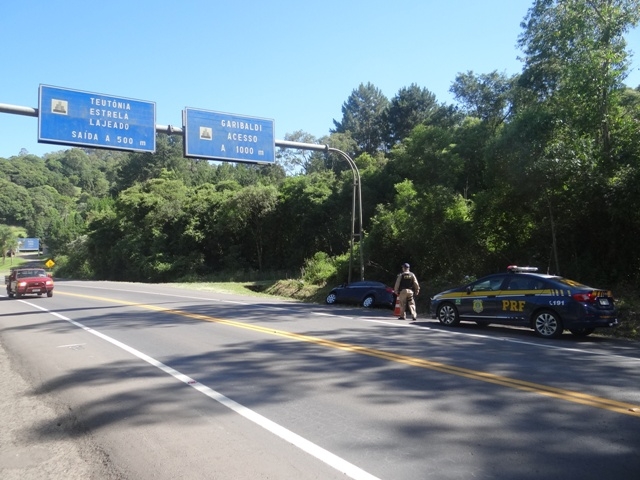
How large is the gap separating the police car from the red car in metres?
22.4

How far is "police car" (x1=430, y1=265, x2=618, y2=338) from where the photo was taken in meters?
11.2

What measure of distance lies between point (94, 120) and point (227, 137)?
14.3ft

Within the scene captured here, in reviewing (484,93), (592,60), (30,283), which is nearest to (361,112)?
(484,93)

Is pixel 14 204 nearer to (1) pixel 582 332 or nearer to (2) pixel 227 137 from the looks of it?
(2) pixel 227 137

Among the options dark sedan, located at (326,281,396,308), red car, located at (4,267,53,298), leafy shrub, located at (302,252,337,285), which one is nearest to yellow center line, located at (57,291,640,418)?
dark sedan, located at (326,281,396,308)

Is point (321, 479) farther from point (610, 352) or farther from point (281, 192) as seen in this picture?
point (281, 192)

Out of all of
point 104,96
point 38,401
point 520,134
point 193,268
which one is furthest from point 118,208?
point 38,401

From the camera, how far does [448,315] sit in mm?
14070

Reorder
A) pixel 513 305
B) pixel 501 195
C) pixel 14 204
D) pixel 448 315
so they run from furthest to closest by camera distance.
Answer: pixel 14 204
pixel 501 195
pixel 448 315
pixel 513 305

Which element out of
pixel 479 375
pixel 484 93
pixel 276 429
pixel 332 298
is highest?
pixel 484 93

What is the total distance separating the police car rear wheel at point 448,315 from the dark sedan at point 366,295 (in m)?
5.69

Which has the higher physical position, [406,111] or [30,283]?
[406,111]

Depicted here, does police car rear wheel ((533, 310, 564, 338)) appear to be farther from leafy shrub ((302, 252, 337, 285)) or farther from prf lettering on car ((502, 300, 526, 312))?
leafy shrub ((302, 252, 337, 285))

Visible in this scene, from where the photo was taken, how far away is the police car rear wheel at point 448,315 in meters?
13.9
